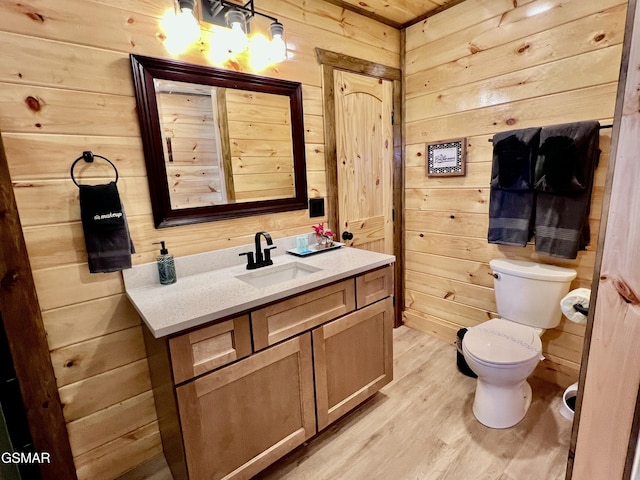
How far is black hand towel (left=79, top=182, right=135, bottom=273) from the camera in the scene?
4.36 feet

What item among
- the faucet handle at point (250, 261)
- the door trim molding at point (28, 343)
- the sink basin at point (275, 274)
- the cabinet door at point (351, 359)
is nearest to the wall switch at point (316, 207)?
the sink basin at point (275, 274)

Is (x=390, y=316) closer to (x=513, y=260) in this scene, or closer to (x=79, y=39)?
(x=513, y=260)

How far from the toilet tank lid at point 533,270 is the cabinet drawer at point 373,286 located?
2.35 ft

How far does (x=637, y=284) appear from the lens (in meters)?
0.52

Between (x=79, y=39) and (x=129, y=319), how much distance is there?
1.18 m

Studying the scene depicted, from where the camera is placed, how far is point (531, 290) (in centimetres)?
184

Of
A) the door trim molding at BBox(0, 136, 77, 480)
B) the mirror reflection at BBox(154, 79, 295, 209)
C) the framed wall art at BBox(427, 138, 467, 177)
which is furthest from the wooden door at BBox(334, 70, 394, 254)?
the door trim molding at BBox(0, 136, 77, 480)

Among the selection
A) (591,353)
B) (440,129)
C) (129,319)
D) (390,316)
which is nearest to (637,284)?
(591,353)

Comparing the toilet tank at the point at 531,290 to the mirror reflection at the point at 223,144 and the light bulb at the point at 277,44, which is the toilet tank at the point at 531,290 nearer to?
the mirror reflection at the point at 223,144

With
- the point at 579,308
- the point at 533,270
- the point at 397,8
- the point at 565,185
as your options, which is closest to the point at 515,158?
the point at 565,185

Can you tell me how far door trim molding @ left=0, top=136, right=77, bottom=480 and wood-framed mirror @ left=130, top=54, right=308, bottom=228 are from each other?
489mm

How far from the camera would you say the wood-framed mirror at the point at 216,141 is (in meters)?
1.50

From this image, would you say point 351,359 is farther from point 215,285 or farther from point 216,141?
point 216,141

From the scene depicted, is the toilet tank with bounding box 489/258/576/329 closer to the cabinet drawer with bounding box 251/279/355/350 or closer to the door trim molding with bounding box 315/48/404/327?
the door trim molding with bounding box 315/48/404/327
